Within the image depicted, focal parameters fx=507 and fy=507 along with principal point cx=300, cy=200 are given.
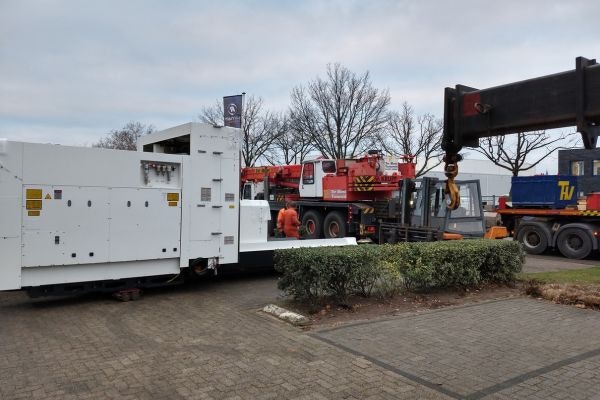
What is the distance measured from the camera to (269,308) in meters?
7.20

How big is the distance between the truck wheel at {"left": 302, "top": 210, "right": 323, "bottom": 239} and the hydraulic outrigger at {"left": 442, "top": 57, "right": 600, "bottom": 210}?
1301 centimetres

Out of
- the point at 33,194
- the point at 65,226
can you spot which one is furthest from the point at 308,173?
the point at 33,194

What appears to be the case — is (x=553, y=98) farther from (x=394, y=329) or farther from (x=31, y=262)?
(x=31, y=262)

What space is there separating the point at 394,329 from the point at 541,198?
12622 millimetres

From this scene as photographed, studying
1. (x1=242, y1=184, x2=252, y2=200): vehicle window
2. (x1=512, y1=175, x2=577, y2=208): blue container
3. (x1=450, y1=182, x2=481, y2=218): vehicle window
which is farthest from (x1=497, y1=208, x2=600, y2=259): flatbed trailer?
(x1=242, y1=184, x2=252, y2=200): vehicle window

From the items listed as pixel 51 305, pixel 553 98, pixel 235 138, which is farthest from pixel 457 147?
pixel 51 305

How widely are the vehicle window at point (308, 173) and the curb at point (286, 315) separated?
1152cm

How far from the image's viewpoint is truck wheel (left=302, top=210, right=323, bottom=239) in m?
18.0

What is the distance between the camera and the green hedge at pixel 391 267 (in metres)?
7.02

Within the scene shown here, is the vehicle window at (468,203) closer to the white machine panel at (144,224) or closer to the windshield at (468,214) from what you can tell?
the windshield at (468,214)

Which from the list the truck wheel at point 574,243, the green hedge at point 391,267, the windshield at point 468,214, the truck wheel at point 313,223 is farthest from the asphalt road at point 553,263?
the truck wheel at point 313,223

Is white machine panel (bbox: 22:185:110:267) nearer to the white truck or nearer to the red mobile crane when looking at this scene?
the white truck

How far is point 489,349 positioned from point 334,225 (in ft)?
39.1

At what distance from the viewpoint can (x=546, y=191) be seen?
1658cm
